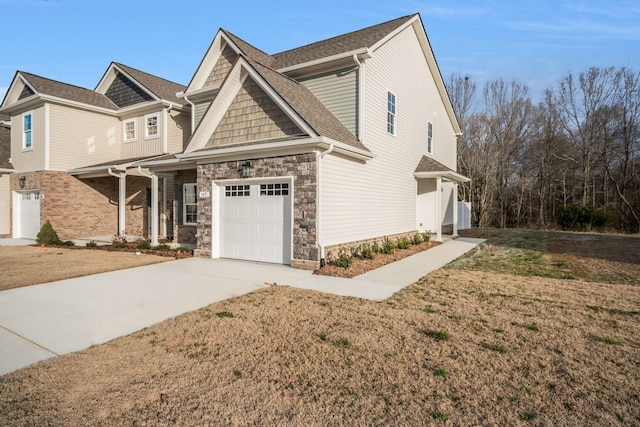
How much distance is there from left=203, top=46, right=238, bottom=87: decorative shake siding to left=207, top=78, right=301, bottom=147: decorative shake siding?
4.37 meters

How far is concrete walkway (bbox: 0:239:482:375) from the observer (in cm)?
478

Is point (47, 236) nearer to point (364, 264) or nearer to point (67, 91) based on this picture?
point (67, 91)

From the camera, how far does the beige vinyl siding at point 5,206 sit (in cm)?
1814

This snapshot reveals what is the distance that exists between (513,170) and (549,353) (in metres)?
30.2

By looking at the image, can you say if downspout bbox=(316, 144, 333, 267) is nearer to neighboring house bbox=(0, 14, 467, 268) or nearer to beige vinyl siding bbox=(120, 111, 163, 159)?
neighboring house bbox=(0, 14, 467, 268)

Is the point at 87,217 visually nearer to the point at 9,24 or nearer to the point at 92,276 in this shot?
the point at 9,24

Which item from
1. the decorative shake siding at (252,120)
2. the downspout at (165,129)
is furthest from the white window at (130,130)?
the decorative shake siding at (252,120)

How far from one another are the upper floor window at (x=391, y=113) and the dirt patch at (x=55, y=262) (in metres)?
9.15

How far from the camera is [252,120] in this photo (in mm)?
10633

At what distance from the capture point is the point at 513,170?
100ft

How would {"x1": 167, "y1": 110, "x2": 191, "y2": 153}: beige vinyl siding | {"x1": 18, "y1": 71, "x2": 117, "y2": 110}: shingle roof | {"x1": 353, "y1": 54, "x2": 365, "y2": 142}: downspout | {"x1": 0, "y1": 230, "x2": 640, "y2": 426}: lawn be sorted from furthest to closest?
{"x1": 167, "y1": 110, "x2": 191, "y2": 153}: beige vinyl siding < {"x1": 18, "y1": 71, "x2": 117, "y2": 110}: shingle roof < {"x1": 353, "y1": 54, "x2": 365, "y2": 142}: downspout < {"x1": 0, "y1": 230, "x2": 640, "y2": 426}: lawn

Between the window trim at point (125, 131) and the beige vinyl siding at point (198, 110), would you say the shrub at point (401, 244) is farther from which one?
the window trim at point (125, 131)

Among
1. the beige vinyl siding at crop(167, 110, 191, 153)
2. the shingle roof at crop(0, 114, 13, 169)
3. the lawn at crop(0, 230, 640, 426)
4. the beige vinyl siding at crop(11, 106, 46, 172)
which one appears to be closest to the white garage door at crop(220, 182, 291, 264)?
the lawn at crop(0, 230, 640, 426)

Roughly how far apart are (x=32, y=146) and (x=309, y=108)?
1495 cm
